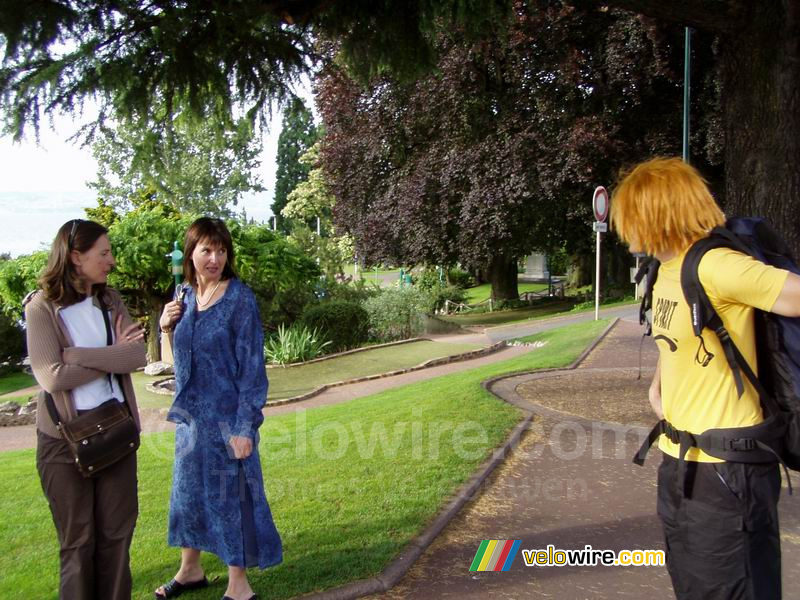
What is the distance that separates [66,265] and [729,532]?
2.86m

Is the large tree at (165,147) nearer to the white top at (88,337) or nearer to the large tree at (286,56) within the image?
the large tree at (286,56)

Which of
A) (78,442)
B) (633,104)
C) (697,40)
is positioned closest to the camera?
(78,442)

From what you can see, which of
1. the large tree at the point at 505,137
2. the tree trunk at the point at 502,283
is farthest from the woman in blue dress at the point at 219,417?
the tree trunk at the point at 502,283

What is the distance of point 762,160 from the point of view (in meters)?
6.39

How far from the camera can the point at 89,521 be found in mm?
3297

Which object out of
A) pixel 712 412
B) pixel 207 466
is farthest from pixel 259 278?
pixel 712 412

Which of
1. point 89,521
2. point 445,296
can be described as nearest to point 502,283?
point 445,296

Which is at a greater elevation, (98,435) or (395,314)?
(98,435)

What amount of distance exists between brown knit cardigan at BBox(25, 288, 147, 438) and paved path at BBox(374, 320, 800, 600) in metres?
1.83

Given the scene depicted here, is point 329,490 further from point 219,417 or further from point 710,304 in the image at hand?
point 710,304

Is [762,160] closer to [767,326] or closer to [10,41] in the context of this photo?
[767,326]

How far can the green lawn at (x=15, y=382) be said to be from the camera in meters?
20.4

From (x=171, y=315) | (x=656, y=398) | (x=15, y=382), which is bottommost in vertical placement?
(x=15, y=382)

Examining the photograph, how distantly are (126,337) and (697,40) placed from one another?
59.6 ft
